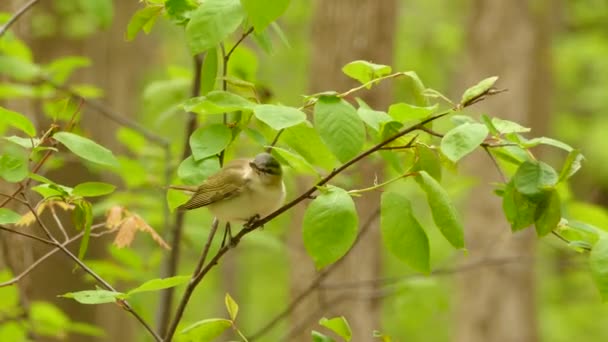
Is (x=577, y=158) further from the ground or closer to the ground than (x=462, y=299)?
further from the ground

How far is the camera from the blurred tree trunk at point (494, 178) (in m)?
8.03

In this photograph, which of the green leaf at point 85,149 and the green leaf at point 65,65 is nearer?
the green leaf at point 85,149

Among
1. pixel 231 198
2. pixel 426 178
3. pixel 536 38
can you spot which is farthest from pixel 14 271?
pixel 536 38

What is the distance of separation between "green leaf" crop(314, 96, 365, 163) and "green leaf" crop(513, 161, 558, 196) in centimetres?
33

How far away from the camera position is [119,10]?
850 cm

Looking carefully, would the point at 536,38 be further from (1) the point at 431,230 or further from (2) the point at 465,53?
(1) the point at 431,230

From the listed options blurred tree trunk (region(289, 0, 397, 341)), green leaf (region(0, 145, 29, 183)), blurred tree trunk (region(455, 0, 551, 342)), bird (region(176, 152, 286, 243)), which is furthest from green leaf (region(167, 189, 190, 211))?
blurred tree trunk (region(455, 0, 551, 342))

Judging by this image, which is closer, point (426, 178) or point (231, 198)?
point (426, 178)

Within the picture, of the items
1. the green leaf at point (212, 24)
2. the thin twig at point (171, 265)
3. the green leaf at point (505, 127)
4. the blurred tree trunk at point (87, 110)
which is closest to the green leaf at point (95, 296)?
the green leaf at point (212, 24)

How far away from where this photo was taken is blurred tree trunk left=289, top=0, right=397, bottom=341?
4652 mm

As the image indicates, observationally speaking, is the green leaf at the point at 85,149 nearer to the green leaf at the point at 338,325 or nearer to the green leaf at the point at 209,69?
the green leaf at the point at 209,69

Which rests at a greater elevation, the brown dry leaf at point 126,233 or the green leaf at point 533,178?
the green leaf at point 533,178

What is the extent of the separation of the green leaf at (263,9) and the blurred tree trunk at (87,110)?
270cm

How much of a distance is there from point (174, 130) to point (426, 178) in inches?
506
